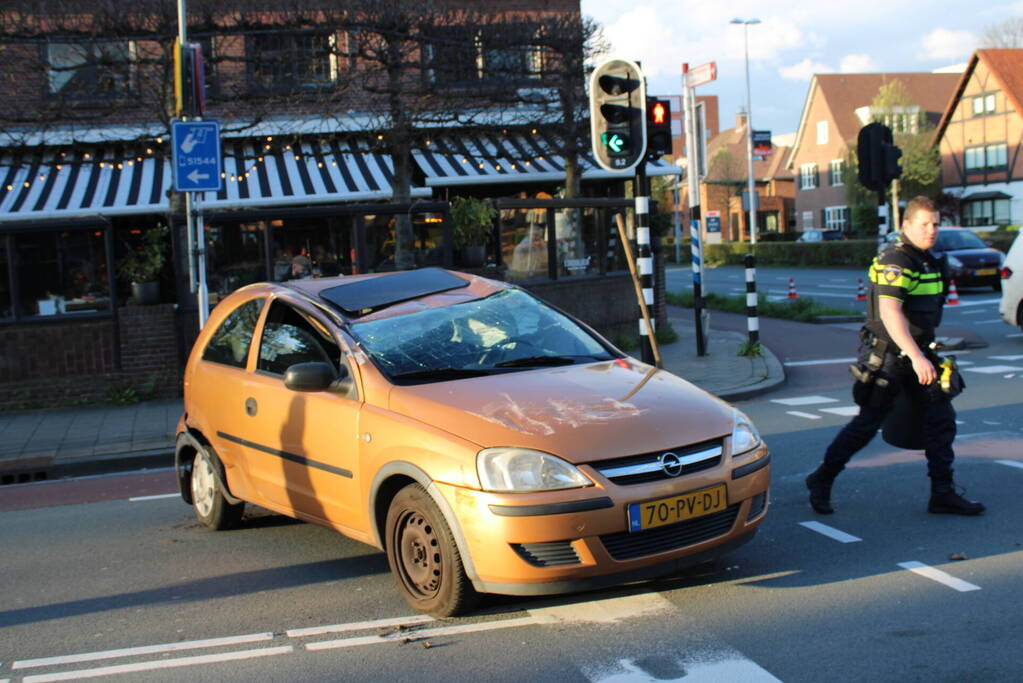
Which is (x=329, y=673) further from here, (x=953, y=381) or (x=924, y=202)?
(x=924, y=202)

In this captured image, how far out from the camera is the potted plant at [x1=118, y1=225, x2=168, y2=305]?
14.3m

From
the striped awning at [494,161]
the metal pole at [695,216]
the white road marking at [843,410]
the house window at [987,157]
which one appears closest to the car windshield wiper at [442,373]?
the white road marking at [843,410]

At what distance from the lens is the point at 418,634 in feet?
15.6

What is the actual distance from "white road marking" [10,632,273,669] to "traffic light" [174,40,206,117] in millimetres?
8616

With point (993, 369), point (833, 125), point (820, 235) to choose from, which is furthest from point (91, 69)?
point (833, 125)

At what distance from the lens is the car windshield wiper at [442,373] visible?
17.7ft

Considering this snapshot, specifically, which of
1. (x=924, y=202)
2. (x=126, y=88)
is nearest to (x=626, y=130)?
(x=924, y=202)

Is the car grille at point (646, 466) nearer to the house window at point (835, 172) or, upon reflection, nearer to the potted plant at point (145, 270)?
the potted plant at point (145, 270)

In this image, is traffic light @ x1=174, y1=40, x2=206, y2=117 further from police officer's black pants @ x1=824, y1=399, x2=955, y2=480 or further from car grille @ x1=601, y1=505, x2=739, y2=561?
car grille @ x1=601, y1=505, x2=739, y2=561

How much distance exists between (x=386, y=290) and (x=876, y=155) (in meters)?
10.5

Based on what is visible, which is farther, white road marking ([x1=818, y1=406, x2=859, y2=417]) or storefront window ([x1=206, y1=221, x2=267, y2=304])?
storefront window ([x1=206, y1=221, x2=267, y2=304])

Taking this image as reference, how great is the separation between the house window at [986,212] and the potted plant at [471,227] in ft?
150

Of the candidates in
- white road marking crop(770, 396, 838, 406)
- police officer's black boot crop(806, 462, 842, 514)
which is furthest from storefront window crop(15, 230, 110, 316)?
police officer's black boot crop(806, 462, 842, 514)

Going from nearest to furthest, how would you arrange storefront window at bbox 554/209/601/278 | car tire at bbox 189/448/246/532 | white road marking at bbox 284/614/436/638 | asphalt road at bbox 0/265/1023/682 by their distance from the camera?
asphalt road at bbox 0/265/1023/682 → white road marking at bbox 284/614/436/638 → car tire at bbox 189/448/246/532 → storefront window at bbox 554/209/601/278
